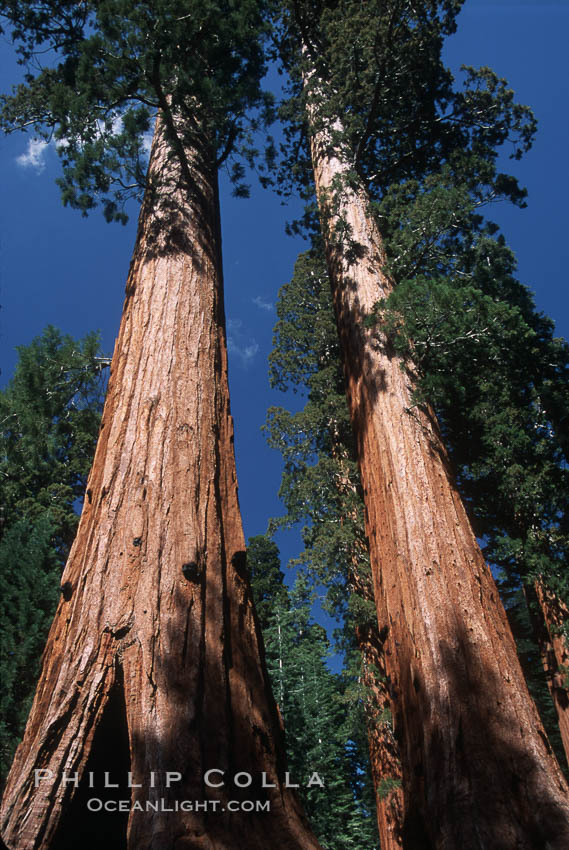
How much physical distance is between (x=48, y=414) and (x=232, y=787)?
478 centimetres

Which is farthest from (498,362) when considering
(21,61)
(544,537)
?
(21,61)

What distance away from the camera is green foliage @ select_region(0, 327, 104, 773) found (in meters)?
4.30

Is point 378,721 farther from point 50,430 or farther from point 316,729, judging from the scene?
point 50,430

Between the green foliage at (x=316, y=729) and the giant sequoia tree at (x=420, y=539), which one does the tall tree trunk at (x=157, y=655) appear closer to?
the giant sequoia tree at (x=420, y=539)

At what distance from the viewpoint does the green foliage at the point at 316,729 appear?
6.04 meters

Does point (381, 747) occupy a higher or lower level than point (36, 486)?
lower

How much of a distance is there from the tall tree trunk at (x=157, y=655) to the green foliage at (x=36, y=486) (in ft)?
Result: 2.27

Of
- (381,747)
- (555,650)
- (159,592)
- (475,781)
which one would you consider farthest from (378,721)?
(159,592)

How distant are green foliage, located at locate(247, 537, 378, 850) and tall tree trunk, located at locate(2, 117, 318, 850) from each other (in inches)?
155

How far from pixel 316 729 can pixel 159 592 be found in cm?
472

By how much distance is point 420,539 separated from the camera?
3.67m

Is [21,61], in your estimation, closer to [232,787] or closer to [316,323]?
[316,323]

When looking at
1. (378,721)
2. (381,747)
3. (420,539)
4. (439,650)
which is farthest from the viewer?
(381,747)

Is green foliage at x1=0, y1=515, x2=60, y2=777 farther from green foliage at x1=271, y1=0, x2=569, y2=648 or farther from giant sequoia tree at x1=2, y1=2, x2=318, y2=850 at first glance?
green foliage at x1=271, y1=0, x2=569, y2=648
